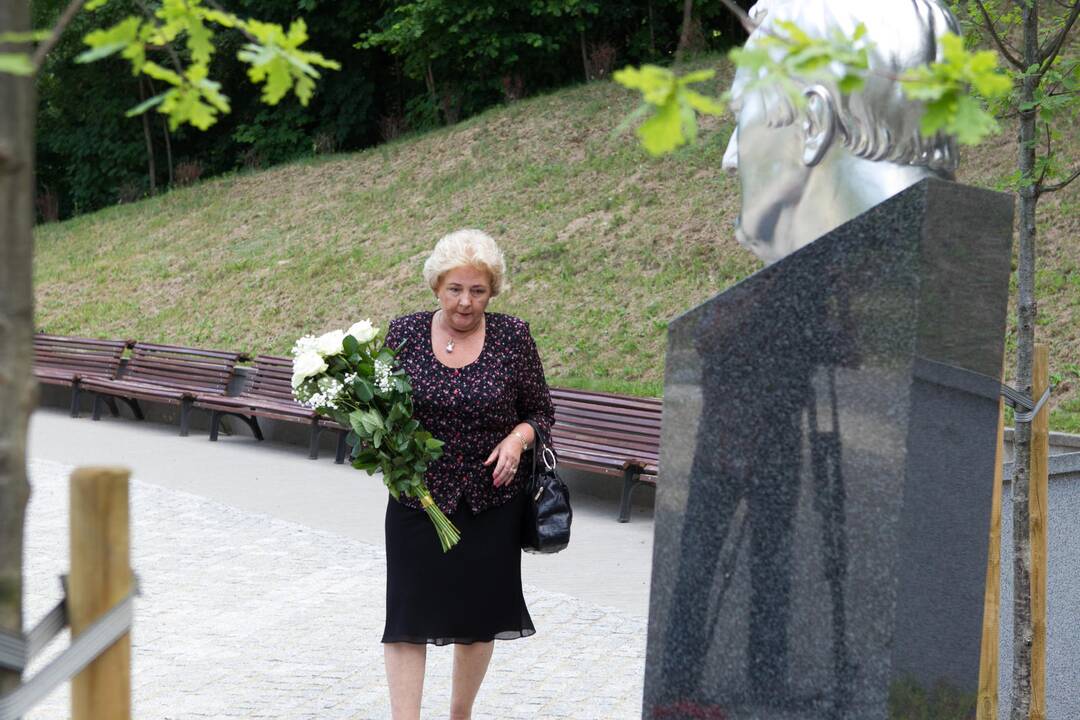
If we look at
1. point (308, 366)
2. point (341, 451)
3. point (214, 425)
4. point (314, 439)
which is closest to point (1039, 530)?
point (308, 366)

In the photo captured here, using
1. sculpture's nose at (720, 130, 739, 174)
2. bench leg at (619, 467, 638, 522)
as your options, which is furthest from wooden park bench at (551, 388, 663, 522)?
sculpture's nose at (720, 130, 739, 174)

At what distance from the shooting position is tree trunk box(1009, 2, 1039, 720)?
4.34m

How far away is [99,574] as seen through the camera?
1936mm

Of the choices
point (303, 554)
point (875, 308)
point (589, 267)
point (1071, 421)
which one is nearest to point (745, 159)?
point (875, 308)

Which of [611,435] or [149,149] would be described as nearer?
[611,435]

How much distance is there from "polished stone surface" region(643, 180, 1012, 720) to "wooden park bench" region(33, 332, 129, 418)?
A: 13056mm

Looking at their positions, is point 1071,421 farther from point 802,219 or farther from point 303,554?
point 802,219

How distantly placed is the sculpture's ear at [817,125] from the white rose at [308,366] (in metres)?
2.09

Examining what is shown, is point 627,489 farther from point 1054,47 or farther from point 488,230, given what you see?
point 488,230

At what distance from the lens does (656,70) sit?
1.81 meters

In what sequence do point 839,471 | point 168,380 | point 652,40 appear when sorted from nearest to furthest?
point 839,471 → point 168,380 → point 652,40

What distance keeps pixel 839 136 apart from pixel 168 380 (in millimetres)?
12779

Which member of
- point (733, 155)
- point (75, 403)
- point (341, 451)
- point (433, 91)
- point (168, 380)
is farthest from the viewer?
point (433, 91)

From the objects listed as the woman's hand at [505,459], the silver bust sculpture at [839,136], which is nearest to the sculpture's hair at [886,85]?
the silver bust sculpture at [839,136]
